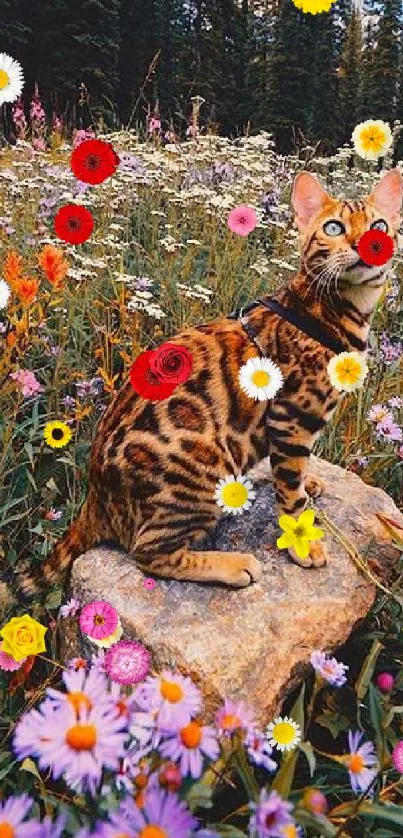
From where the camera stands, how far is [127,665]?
4.71 ft

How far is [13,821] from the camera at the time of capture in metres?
0.80

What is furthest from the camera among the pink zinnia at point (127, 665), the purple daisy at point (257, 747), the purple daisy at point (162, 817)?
the pink zinnia at point (127, 665)

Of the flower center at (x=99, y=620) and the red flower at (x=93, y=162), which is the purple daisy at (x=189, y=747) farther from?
the red flower at (x=93, y=162)

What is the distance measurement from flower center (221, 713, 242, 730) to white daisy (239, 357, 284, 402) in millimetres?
1310

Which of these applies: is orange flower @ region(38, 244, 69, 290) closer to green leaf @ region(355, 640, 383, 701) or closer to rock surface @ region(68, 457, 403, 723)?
rock surface @ region(68, 457, 403, 723)

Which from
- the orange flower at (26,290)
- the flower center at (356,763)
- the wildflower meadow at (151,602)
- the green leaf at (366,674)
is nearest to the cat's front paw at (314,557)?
the wildflower meadow at (151,602)

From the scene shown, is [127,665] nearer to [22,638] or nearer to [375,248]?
[22,638]

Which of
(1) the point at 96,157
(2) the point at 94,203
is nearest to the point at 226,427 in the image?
(1) the point at 96,157

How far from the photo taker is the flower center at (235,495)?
2004 millimetres

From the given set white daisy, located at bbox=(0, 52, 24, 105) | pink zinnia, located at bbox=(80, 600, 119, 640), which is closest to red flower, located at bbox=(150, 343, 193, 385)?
pink zinnia, located at bbox=(80, 600, 119, 640)

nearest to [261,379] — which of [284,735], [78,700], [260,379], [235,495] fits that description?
[260,379]

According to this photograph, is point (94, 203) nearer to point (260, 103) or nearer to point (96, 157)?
point (96, 157)

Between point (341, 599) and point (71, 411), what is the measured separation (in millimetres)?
1475

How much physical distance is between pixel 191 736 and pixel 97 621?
0.79 meters
